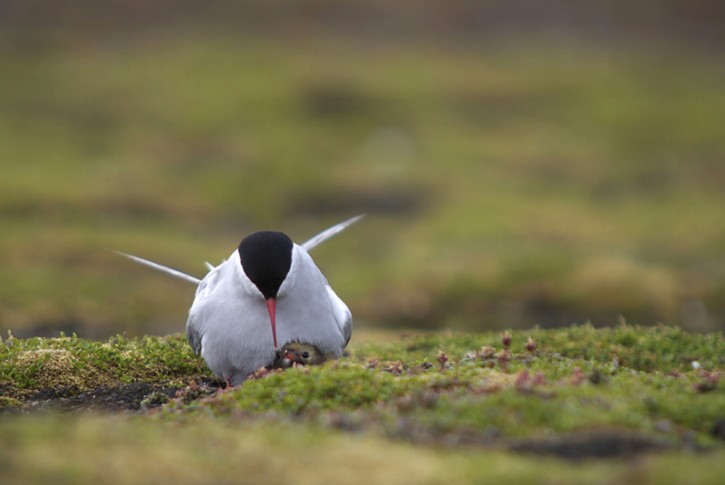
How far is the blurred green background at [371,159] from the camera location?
20.0 m

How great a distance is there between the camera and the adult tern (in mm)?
8383

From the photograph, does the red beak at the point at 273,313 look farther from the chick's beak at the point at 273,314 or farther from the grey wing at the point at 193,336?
the grey wing at the point at 193,336

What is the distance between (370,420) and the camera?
6324 mm

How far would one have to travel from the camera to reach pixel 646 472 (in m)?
5.05

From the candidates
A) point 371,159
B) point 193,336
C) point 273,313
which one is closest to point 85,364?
point 193,336

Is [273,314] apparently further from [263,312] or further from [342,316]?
[342,316]

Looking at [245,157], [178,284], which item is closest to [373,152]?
[245,157]

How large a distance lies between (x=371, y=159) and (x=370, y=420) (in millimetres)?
27283

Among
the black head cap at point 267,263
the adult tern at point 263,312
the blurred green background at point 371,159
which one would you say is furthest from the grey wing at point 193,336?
the blurred green background at point 371,159

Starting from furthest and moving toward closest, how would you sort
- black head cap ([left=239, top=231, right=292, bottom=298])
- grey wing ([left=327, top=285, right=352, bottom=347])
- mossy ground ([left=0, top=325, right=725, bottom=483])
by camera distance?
1. grey wing ([left=327, top=285, right=352, bottom=347])
2. black head cap ([left=239, top=231, right=292, bottom=298])
3. mossy ground ([left=0, top=325, right=725, bottom=483])

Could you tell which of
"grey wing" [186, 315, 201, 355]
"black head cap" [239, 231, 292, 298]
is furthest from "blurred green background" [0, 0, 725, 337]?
"black head cap" [239, 231, 292, 298]

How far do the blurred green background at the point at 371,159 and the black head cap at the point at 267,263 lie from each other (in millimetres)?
9719

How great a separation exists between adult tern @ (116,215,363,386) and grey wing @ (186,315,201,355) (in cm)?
15

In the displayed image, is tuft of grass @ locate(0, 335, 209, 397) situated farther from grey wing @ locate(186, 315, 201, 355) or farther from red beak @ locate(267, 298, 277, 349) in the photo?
red beak @ locate(267, 298, 277, 349)
